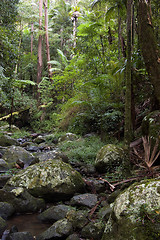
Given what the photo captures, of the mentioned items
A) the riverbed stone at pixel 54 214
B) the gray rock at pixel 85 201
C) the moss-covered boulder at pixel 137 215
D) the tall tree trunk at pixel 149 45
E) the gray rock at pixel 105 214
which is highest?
the tall tree trunk at pixel 149 45

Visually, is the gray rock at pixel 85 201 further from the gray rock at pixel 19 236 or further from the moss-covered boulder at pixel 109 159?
the moss-covered boulder at pixel 109 159

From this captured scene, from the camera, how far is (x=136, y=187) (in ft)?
7.95

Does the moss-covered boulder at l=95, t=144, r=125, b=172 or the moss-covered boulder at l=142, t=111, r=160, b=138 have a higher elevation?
the moss-covered boulder at l=142, t=111, r=160, b=138

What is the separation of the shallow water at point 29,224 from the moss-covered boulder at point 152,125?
293 centimetres

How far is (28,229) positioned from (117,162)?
3036 millimetres

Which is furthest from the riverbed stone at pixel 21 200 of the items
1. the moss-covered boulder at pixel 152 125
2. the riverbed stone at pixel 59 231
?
the moss-covered boulder at pixel 152 125

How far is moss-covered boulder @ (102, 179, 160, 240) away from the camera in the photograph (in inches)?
77.4

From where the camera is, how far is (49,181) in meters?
4.30

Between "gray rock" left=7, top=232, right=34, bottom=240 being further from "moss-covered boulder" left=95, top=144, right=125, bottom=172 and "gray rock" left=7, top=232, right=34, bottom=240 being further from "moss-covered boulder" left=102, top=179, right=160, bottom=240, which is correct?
"moss-covered boulder" left=95, top=144, right=125, bottom=172

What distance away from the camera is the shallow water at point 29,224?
10.9ft

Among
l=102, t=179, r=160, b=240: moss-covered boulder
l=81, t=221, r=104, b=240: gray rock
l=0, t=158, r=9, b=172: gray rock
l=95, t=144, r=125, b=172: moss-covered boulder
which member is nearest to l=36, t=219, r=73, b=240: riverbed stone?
l=81, t=221, r=104, b=240: gray rock

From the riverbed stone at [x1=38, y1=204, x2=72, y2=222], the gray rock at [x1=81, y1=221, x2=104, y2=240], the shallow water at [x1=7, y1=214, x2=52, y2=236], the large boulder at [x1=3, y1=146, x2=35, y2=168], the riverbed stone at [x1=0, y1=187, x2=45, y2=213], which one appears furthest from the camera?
the large boulder at [x1=3, y1=146, x2=35, y2=168]

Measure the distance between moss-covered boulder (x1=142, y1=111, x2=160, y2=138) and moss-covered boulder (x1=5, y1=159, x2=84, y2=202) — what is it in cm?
201

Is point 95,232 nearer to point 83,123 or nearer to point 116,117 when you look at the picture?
point 116,117
